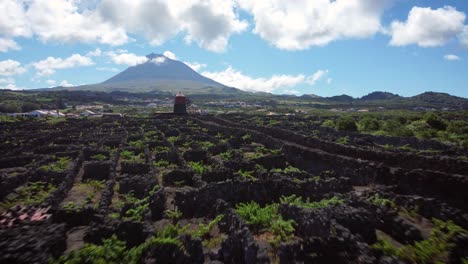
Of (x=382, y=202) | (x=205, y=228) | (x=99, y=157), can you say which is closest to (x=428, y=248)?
(x=382, y=202)

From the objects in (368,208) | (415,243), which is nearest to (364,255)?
(415,243)

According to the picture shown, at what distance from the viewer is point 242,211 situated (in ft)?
56.2

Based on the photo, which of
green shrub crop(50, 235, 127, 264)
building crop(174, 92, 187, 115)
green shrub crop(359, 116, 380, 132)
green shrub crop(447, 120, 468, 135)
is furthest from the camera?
building crop(174, 92, 187, 115)

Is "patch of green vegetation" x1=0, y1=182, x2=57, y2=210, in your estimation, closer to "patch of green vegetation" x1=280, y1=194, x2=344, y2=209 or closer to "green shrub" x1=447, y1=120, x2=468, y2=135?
Answer: "patch of green vegetation" x1=280, y1=194, x2=344, y2=209

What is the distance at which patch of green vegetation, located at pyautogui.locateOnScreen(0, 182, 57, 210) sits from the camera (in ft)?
66.1

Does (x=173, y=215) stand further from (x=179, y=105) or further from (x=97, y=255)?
(x=179, y=105)

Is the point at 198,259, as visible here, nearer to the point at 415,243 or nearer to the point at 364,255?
the point at 364,255

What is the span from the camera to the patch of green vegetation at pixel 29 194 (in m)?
20.2

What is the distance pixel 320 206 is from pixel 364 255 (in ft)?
18.8

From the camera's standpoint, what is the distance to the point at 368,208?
655 inches

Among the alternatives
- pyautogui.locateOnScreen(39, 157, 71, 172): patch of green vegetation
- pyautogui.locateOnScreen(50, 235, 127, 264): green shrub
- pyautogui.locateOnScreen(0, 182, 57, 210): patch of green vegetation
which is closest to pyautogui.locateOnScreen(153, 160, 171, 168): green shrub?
pyautogui.locateOnScreen(39, 157, 71, 172): patch of green vegetation

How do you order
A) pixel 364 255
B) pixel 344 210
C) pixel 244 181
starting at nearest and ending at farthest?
pixel 364 255
pixel 344 210
pixel 244 181

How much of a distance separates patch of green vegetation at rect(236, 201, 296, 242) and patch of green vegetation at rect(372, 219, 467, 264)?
3679 mm

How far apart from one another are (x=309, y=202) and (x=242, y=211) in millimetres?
4371
